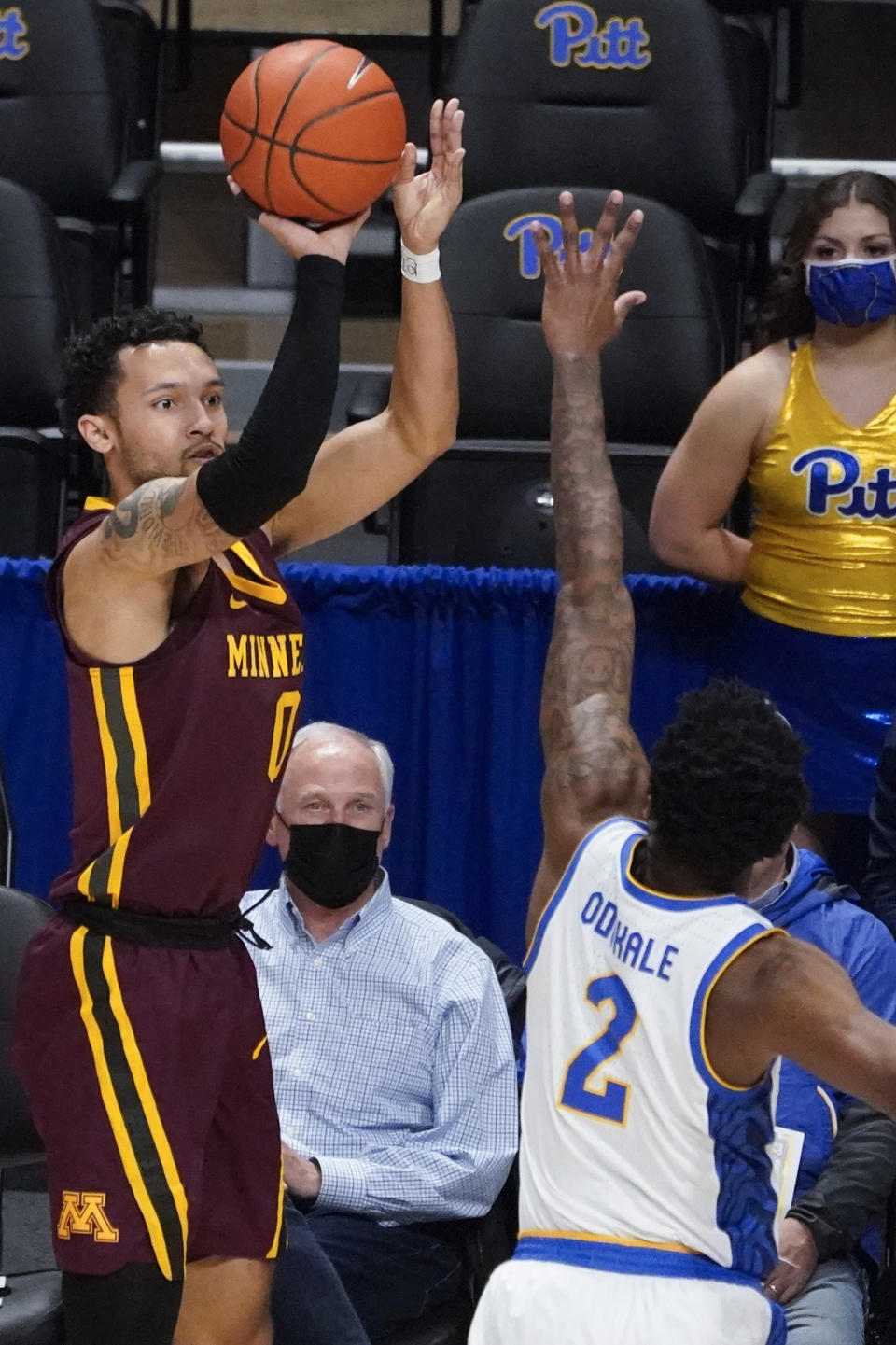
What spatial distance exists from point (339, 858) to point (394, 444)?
0.91m

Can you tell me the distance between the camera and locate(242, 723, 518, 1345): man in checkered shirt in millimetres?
3525

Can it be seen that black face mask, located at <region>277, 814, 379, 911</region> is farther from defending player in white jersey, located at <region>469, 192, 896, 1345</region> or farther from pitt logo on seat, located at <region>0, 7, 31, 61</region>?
pitt logo on seat, located at <region>0, 7, 31, 61</region>

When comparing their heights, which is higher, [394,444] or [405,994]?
[394,444]

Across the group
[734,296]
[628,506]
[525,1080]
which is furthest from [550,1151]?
[734,296]

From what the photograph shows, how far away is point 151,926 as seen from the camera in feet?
9.88

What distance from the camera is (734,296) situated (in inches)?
237

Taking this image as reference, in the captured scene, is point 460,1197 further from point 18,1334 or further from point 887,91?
point 887,91

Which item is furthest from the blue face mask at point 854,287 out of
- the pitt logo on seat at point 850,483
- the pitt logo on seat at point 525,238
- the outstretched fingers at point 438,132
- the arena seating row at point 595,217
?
the pitt logo on seat at point 525,238

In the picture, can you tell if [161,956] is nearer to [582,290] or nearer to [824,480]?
[582,290]

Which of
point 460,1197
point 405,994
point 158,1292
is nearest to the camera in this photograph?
point 158,1292

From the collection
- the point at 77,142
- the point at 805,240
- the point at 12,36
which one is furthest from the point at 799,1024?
the point at 12,36

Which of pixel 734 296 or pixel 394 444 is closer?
pixel 394 444

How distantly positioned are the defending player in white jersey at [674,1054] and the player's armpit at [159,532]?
2.12 ft

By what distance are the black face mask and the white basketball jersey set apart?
1218 mm
